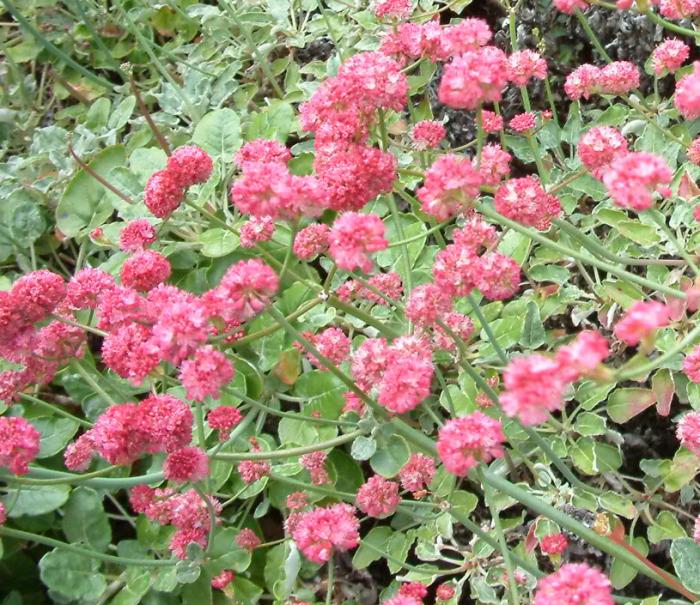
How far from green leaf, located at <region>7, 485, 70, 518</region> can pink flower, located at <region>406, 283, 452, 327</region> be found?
1.10 m

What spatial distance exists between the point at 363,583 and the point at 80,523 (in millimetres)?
716

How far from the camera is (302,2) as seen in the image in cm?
294

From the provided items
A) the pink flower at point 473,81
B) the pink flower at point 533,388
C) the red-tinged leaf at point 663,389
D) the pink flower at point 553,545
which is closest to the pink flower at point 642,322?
the pink flower at point 533,388

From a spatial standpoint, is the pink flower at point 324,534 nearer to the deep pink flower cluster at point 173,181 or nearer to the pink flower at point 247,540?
the pink flower at point 247,540

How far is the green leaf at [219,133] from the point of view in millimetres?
2551

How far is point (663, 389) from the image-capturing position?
1951 mm

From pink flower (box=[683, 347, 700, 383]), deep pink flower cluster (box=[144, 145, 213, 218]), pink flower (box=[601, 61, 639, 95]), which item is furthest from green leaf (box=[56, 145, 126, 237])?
pink flower (box=[683, 347, 700, 383])

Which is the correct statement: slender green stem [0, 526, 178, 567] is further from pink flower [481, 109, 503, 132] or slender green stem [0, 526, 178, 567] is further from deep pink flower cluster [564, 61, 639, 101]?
deep pink flower cluster [564, 61, 639, 101]

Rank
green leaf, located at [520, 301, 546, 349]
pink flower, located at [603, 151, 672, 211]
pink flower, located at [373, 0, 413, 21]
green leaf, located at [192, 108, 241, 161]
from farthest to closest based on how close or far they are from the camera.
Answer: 1. green leaf, located at [192, 108, 241, 161]
2. pink flower, located at [373, 0, 413, 21]
3. green leaf, located at [520, 301, 546, 349]
4. pink flower, located at [603, 151, 672, 211]

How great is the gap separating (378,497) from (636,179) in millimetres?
838

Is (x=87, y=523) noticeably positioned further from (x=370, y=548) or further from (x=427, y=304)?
(x=427, y=304)

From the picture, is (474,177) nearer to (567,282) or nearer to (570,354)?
(570,354)

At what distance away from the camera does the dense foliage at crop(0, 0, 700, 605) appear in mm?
1417

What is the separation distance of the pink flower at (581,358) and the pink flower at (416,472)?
0.82 m
